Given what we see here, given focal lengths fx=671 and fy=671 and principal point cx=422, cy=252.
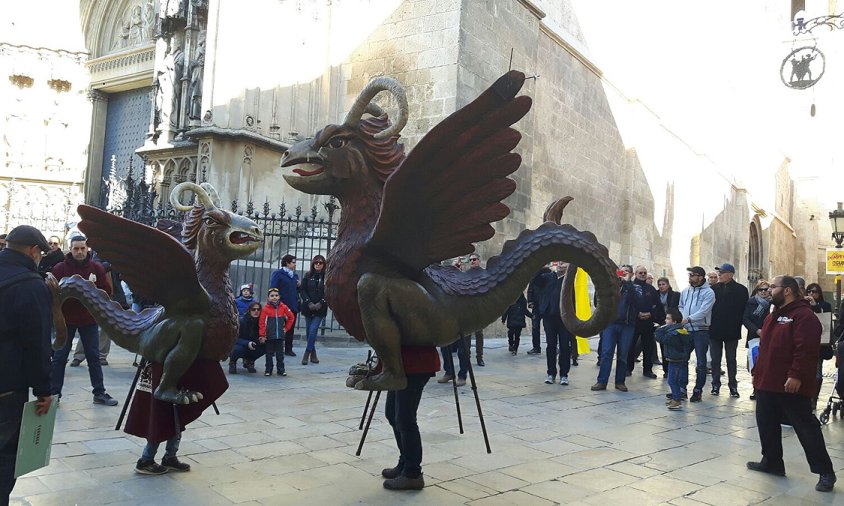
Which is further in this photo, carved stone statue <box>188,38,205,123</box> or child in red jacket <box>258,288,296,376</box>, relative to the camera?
carved stone statue <box>188,38,205,123</box>

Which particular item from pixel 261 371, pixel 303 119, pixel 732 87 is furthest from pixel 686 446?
pixel 732 87

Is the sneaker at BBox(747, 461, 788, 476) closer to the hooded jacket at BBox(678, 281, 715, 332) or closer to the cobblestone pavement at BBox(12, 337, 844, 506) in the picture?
the cobblestone pavement at BBox(12, 337, 844, 506)

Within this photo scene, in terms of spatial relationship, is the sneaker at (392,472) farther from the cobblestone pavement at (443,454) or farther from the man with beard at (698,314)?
the man with beard at (698,314)

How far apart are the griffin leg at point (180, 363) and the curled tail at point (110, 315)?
15.1 inches

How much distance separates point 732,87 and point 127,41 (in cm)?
2709

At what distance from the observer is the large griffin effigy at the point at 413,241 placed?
3.76 m

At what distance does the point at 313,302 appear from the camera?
10.1 m

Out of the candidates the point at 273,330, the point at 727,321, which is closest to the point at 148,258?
the point at 273,330

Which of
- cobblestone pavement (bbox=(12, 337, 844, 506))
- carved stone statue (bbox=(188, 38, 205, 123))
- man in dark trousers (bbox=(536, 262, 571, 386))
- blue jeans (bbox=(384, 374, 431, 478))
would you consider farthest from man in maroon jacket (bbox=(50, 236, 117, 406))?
carved stone statue (bbox=(188, 38, 205, 123))

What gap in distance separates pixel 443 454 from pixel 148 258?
102 inches

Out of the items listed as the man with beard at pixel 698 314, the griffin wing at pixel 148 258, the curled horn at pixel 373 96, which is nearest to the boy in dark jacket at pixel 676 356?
the man with beard at pixel 698 314

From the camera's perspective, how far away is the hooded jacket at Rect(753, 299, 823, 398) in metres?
4.91

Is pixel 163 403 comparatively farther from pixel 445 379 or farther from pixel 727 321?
pixel 727 321

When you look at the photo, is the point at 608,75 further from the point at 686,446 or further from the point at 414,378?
the point at 414,378
